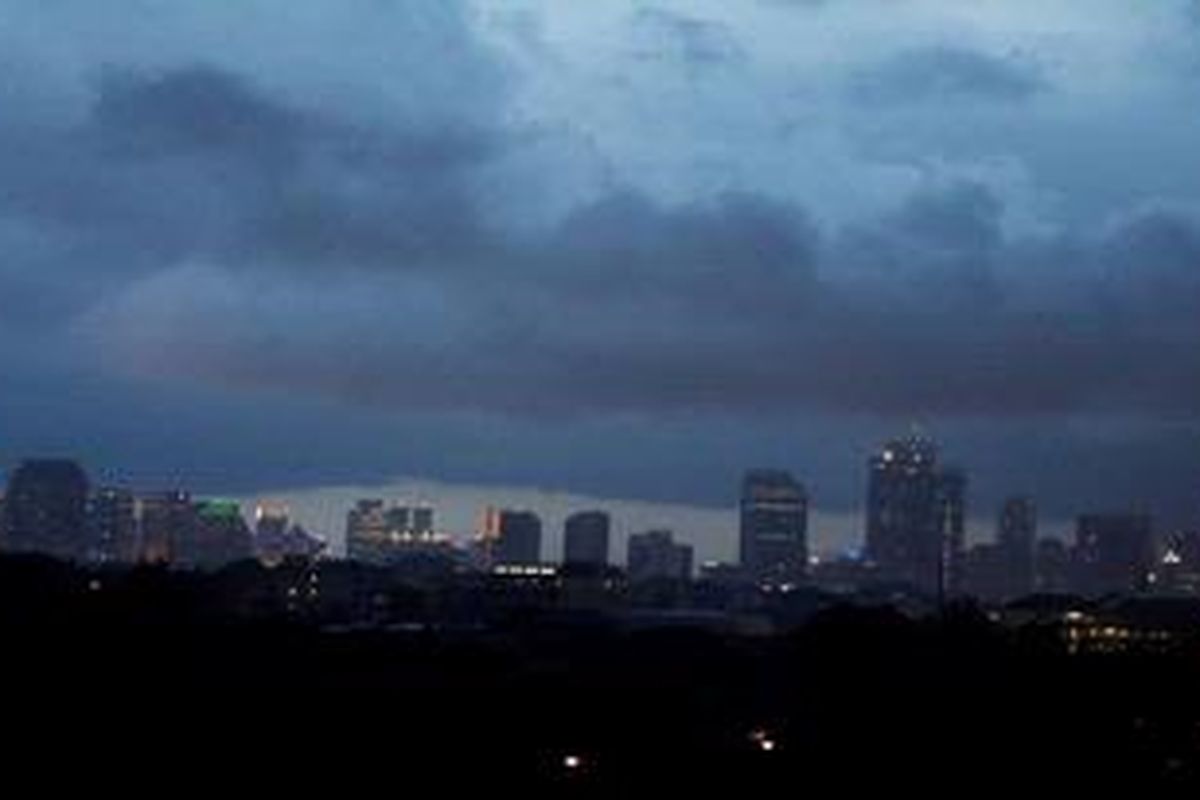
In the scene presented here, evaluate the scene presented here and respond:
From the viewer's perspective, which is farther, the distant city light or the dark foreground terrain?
the distant city light

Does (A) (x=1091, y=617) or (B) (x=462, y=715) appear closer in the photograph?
Answer: (B) (x=462, y=715)

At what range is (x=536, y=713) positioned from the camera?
59.6m

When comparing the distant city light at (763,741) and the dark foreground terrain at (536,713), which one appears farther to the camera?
the distant city light at (763,741)

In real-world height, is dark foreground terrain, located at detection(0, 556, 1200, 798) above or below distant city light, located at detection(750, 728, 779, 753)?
above

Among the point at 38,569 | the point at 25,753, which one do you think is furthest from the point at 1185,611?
the point at 25,753

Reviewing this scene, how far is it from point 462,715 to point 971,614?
58604 mm

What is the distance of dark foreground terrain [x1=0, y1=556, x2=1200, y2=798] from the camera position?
43344mm

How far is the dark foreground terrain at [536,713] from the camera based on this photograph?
4334cm

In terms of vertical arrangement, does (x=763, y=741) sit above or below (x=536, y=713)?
below

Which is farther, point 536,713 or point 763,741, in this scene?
point 536,713

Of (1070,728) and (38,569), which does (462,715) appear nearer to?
(1070,728)

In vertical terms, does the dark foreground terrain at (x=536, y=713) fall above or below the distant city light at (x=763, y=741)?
above

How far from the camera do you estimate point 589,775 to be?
164 ft

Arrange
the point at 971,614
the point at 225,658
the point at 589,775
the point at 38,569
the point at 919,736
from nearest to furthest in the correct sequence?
the point at 589,775 < the point at 919,736 < the point at 225,658 < the point at 38,569 < the point at 971,614
